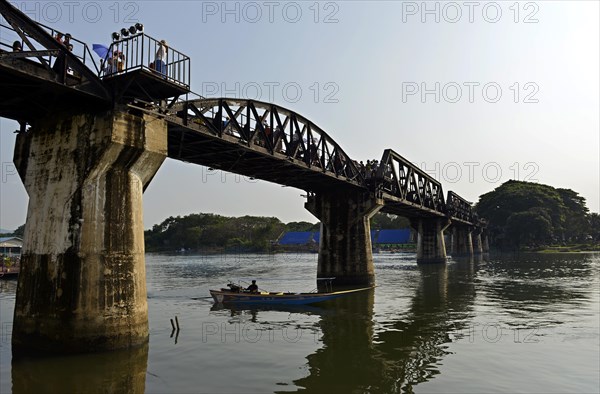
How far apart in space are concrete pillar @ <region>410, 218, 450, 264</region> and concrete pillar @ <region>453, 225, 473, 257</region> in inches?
1516

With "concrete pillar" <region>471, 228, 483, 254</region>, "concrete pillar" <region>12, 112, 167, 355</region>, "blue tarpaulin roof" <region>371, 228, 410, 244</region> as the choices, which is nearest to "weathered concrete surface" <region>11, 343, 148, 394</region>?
"concrete pillar" <region>12, 112, 167, 355</region>

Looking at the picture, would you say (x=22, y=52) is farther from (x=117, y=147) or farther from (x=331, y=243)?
(x=331, y=243)

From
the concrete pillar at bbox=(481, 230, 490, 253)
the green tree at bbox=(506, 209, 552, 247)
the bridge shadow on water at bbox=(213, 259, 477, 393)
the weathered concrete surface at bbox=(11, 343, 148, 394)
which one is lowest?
the bridge shadow on water at bbox=(213, 259, 477, 393)

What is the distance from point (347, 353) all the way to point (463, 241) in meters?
120

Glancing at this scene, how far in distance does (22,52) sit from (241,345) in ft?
46.9

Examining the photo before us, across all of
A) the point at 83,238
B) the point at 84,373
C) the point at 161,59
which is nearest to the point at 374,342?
the point at 84,373

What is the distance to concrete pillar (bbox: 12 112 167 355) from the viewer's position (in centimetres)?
1731

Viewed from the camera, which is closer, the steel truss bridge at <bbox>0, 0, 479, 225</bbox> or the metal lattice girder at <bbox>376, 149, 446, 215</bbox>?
the steel truss bridge at <bbox>0, 0, 479, 225</bbox>

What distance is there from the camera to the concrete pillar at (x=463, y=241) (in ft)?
424

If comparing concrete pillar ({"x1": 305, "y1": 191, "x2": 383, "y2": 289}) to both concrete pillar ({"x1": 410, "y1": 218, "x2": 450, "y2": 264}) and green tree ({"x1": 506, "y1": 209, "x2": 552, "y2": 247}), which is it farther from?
green tree ({"x1": 506, "y1": 209, "x2": 552, "y2": 247})

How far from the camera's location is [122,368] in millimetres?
16312

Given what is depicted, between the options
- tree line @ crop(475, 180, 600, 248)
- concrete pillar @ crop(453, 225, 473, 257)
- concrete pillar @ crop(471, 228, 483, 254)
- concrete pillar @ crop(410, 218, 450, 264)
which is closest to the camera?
concrete pillar @ crop(410, 218, 450, 264)

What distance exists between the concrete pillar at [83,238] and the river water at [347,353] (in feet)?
3.55

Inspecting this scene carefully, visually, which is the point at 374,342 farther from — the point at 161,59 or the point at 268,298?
the point at 161,59
